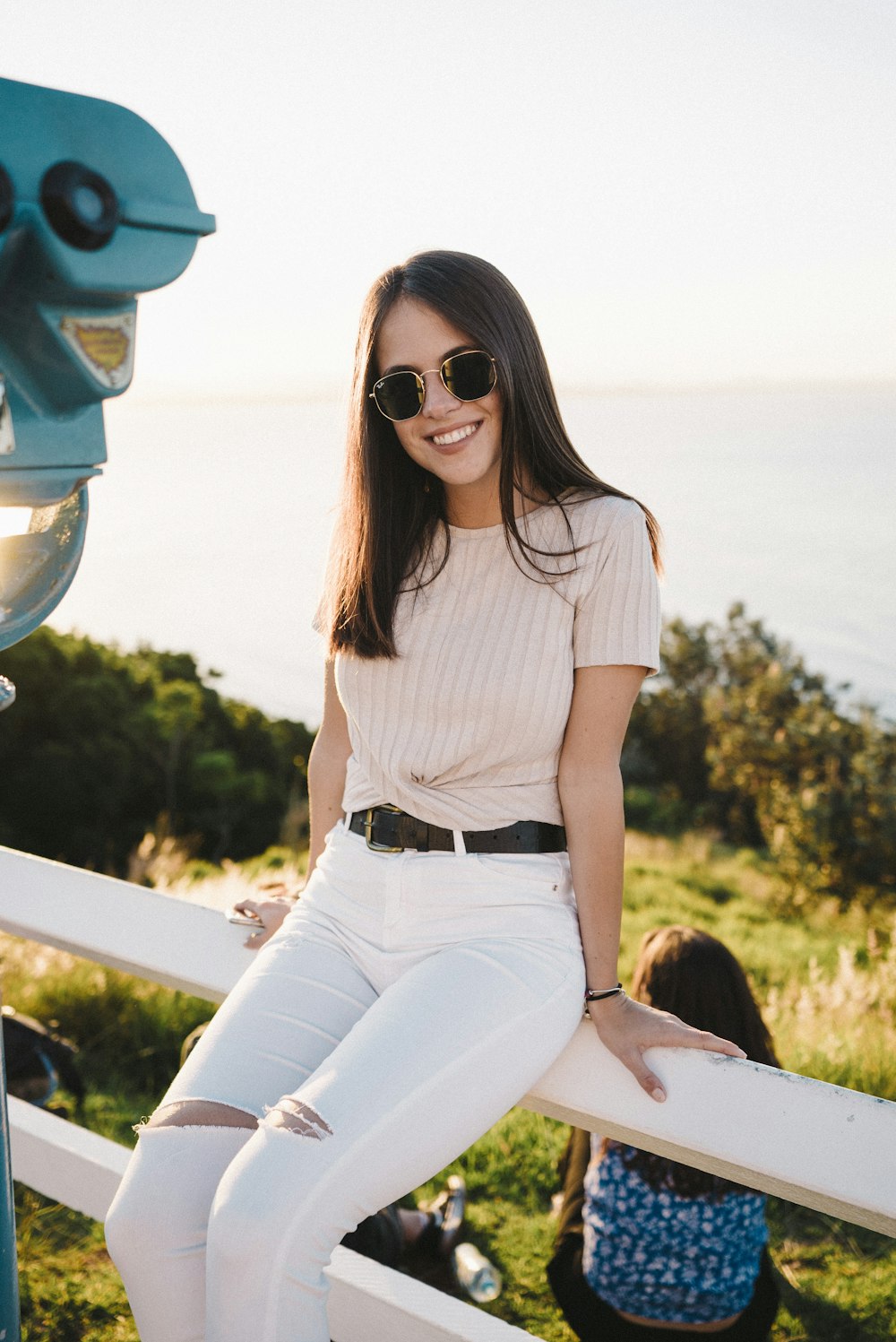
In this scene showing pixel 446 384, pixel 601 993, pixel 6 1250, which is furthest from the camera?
pixel 446 384

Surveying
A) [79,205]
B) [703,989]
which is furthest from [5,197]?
[703,989]

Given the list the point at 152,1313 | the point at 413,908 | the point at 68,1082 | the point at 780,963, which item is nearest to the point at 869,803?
the point at 780,963

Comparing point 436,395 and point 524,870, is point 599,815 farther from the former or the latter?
point 436,395

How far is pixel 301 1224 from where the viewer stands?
4.66 ft

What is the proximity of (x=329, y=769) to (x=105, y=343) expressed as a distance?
109 cm

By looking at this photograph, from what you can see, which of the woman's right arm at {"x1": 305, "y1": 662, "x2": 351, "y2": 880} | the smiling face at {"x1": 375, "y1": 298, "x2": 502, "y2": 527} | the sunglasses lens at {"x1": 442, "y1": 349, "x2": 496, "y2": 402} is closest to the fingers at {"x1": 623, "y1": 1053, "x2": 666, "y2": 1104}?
the woman's right arm at {"x1": 305, "y1": 662, "x2": 351, "y2": 880}

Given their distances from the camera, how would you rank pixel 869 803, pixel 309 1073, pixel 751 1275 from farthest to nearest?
pixel 869 803
pixel 751 1275
pixel 309 1073

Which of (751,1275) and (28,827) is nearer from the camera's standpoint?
(751,1275)

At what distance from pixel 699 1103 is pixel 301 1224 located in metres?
0.53

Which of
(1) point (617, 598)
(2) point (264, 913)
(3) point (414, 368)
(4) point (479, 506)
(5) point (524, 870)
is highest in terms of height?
(3) point (414, 368)

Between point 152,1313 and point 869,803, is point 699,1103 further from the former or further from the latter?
point 869,803

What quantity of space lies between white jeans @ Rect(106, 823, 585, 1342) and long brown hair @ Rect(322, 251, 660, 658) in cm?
45

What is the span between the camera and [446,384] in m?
1.95

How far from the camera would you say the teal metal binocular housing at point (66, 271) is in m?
1.18
